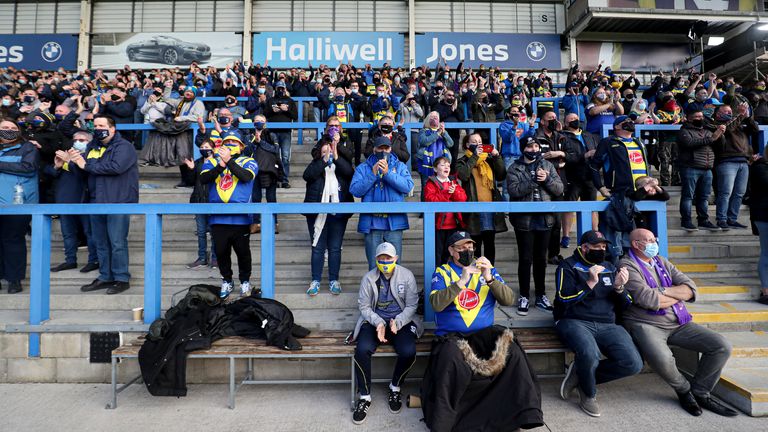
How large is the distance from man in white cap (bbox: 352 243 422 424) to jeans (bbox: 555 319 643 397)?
1160 millimetres

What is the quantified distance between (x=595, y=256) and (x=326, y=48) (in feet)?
52.0

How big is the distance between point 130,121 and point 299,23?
11176 mm

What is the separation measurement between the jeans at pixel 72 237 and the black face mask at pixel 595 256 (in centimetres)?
508

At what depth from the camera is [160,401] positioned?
10.4 feet

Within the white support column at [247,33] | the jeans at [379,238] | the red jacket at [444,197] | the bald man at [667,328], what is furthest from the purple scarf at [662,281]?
the white support column at [247,33]

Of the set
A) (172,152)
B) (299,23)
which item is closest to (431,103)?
(172,152)

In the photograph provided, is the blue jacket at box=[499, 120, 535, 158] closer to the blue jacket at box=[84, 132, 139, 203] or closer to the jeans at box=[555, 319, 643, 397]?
the jeans at box=[555, 319, 643, 397]

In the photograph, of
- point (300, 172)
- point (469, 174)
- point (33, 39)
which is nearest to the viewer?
point (469, 174)

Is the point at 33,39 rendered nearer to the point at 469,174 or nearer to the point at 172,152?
the point at 172,152

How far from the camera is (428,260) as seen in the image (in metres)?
3.52

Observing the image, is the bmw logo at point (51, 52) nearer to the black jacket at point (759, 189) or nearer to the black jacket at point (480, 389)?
the black jacket at point (480, 389)

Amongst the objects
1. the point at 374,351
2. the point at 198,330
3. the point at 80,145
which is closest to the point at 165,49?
the point at 80,145

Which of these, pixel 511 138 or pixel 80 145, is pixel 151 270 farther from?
pixel 511 138

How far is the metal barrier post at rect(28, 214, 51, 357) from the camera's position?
3.45 metres
